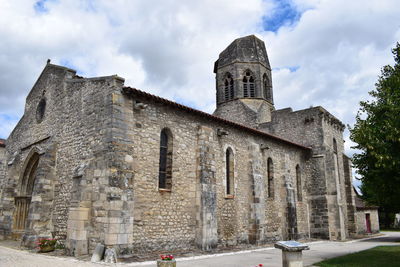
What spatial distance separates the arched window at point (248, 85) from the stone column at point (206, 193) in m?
11.7

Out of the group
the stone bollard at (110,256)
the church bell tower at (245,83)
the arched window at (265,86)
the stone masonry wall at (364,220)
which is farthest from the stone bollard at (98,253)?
the stone masonry wall at (364,220)

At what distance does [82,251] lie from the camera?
33.5 ft

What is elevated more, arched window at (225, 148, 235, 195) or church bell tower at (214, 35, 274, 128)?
church bell tower at (214, 35, 274, 128)

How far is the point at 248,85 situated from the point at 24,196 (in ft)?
56.6

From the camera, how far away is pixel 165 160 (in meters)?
12.8

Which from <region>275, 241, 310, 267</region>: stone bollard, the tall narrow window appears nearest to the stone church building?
<region>275, 241, 310, 267</region>: stone bollard

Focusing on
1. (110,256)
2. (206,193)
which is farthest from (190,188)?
(110,256)

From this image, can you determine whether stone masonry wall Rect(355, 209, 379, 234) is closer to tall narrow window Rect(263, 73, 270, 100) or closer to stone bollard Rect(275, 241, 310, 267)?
tall narrow window Rect(263, 73, 270, 100)

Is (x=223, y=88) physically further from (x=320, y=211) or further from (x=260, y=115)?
(x=320, y=211)

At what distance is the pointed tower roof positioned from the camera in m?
25.6

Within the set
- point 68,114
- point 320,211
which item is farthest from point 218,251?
point 320,211

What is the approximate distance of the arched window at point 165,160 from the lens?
12.5 meters

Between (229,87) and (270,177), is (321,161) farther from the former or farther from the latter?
(229,87)

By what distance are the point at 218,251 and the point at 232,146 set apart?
17.1 ft
